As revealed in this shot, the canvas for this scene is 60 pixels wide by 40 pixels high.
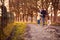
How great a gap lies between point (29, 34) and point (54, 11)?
0.47m

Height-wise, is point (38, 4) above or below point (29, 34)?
above

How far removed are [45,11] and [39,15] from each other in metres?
0.10

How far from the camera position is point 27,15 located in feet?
9.50

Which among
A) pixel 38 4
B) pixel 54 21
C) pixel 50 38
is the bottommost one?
pixel 50 38

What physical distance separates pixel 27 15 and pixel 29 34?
27cm

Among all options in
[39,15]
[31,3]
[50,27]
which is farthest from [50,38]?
[31,3]

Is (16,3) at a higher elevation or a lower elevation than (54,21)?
higher

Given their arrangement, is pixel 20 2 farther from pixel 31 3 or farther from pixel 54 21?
pixel 54 21

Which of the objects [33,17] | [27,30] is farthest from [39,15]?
[27,30]

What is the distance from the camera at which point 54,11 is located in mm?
2910

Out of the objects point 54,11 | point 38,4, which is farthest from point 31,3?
point 54,11

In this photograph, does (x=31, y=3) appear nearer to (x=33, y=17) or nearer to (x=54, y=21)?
(x=33, y=17)

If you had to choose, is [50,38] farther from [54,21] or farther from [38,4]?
[38,4]

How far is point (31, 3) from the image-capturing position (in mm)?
2926
